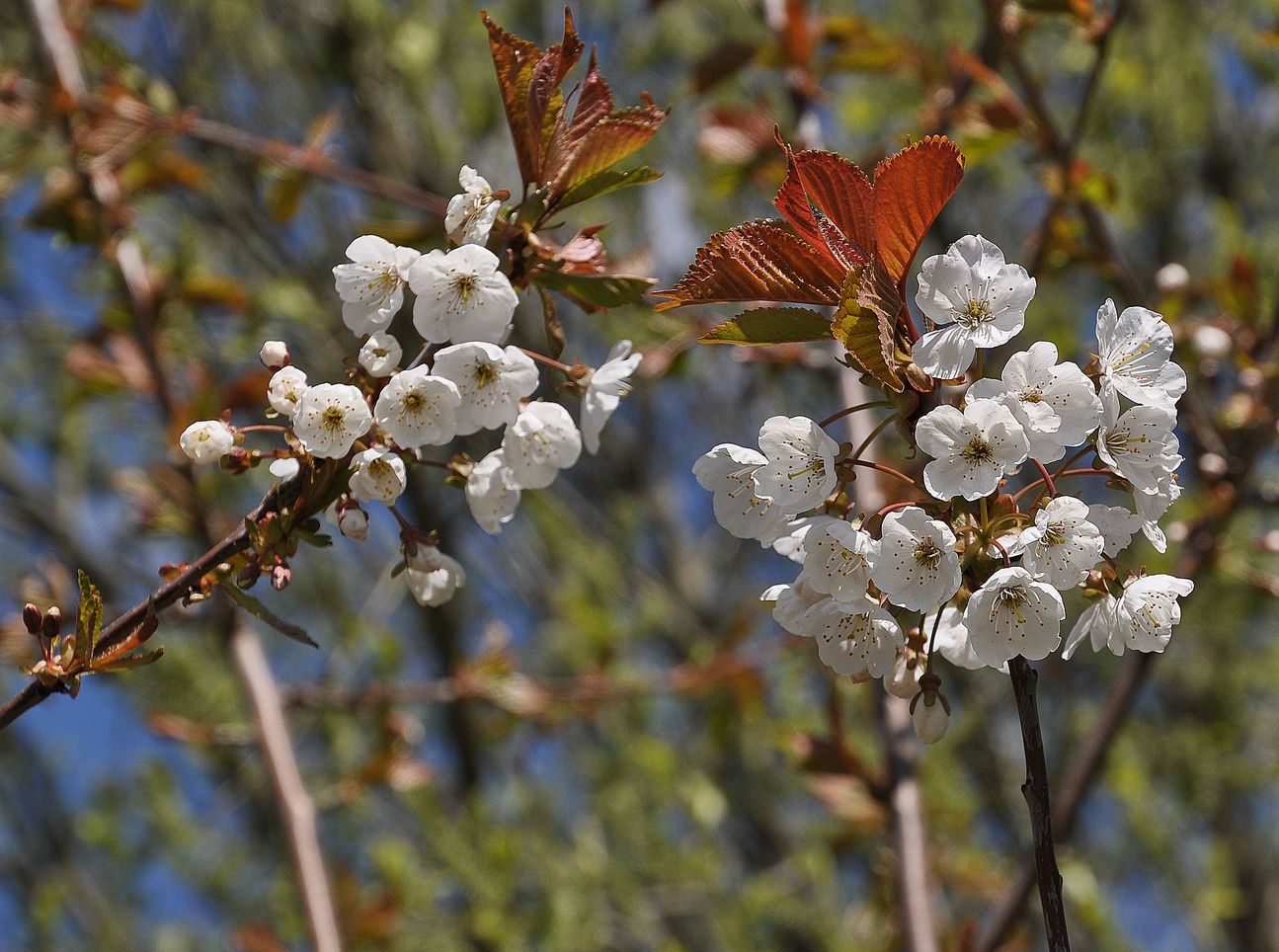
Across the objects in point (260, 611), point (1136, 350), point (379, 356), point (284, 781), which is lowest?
point (1136, 350)

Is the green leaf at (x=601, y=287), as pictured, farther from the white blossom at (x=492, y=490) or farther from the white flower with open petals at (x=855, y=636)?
the white flower with open petals at (x=855, y=636)

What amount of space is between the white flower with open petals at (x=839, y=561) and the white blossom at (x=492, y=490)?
0.21m

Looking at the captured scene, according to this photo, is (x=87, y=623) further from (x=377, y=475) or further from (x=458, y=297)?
(x=458, y=297)

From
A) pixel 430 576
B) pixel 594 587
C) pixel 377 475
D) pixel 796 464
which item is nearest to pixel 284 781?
pixel 430 576

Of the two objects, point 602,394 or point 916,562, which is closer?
point 916,562

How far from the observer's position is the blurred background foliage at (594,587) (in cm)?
217

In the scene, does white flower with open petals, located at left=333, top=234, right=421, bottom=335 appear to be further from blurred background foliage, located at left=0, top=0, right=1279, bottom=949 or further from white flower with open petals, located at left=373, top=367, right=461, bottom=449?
blurred background foliage, located at left=0, top=0, right=1279, bottom=949

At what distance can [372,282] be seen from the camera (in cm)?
80

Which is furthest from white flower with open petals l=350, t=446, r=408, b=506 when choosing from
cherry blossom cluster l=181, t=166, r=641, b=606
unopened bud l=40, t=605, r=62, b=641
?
unopened bud l=40, t=605, r=62, b=641

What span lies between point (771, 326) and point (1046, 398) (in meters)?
0.18

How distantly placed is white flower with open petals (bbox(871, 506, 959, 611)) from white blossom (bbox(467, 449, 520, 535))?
0.26 metres

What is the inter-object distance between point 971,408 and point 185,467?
56.6 inches

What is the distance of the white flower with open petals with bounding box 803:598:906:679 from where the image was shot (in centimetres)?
74

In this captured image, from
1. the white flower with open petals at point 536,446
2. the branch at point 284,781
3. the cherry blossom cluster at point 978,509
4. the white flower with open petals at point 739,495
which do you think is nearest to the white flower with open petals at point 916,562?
the cherry blossom cluster at point 978,509
